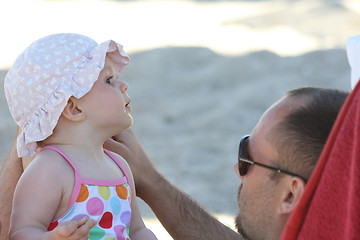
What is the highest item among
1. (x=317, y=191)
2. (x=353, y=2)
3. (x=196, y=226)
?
(x=317, y=191)

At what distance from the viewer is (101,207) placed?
234 cm

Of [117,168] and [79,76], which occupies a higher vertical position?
[79,76]

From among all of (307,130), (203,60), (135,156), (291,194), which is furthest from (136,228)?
(203,60)

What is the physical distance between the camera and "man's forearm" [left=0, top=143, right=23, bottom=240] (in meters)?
2.62

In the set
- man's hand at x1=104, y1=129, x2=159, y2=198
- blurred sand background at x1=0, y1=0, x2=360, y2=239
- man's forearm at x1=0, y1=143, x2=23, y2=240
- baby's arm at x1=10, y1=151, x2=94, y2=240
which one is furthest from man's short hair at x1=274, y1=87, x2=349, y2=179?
blurred sand background at x1=0, y1=0, x2=360, y2=239

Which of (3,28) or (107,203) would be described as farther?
(3,28)

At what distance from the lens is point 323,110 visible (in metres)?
2.21

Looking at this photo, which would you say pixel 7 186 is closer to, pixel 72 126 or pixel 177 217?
pixel 72 126

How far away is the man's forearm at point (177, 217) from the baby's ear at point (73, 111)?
0.66 meters

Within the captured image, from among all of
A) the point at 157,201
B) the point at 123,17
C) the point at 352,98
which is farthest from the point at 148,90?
the point at 352,98

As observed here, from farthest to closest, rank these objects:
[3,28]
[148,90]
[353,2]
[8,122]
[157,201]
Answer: [353,2], [3,28], [148,90], [8,122], [157,201]

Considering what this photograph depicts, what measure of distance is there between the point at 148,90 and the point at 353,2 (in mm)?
4523

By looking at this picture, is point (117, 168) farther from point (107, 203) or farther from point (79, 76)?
point (79, 76)

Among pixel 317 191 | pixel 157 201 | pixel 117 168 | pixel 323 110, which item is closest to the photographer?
pixel 317 191
